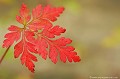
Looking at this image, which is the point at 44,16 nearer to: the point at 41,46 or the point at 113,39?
the point at 41,46

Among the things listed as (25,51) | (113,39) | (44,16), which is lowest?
(113,39)

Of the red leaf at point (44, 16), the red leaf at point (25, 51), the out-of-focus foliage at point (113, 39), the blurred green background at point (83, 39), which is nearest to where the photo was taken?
the red leaf at point (25, 51)

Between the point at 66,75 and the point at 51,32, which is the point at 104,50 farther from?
the point at 51,32

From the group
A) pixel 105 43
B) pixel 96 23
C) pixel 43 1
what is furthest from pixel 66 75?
pixel 43 1

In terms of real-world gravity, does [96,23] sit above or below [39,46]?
below

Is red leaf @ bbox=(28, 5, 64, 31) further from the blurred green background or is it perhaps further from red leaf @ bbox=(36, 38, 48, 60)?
the blurred green background

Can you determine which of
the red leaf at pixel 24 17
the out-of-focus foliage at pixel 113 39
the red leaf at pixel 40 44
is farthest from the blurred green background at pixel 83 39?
the red leaf at pixel 40 44

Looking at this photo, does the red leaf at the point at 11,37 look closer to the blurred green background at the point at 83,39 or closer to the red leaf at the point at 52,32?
the red leaf at the point at 52,32

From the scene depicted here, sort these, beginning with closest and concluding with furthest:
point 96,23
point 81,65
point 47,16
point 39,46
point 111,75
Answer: point 39,46 → point 47,16 → point 111,75 → point 81,65 → point 96,23

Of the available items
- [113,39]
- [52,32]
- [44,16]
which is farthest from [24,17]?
[113,39]
